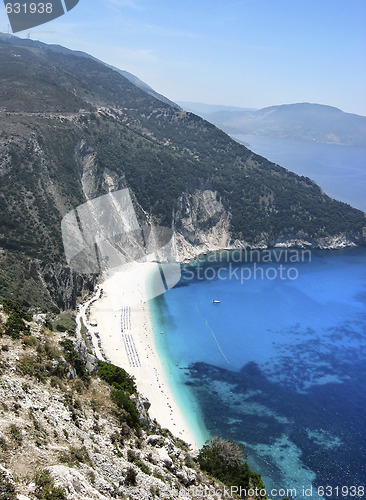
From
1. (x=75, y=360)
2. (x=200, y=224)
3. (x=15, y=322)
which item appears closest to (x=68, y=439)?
(x=75, y=360)

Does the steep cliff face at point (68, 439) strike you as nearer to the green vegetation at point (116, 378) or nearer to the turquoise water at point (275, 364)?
the green vegetation at point (116, 378)

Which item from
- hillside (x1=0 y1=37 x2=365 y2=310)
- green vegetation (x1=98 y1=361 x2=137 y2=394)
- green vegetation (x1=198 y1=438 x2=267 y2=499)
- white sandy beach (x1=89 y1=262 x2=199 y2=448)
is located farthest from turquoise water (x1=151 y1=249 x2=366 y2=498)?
hillside (x1=0 y1=37 x2=365 y2=310)

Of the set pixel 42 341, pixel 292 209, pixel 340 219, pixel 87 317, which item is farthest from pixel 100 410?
pixel 340 219

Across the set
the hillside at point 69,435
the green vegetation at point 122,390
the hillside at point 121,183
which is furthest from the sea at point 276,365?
the hillside at point 69,435

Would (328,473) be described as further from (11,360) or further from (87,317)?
(87,317)

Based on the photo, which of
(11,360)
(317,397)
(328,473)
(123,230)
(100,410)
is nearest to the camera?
(11,360)

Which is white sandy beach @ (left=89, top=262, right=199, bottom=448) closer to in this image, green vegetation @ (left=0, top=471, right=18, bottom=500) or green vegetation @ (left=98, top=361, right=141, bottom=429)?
green vegetation @ (left=98, top=361, right=141, bottom=429)

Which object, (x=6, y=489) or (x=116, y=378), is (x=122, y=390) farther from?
(x=6, y=489)
